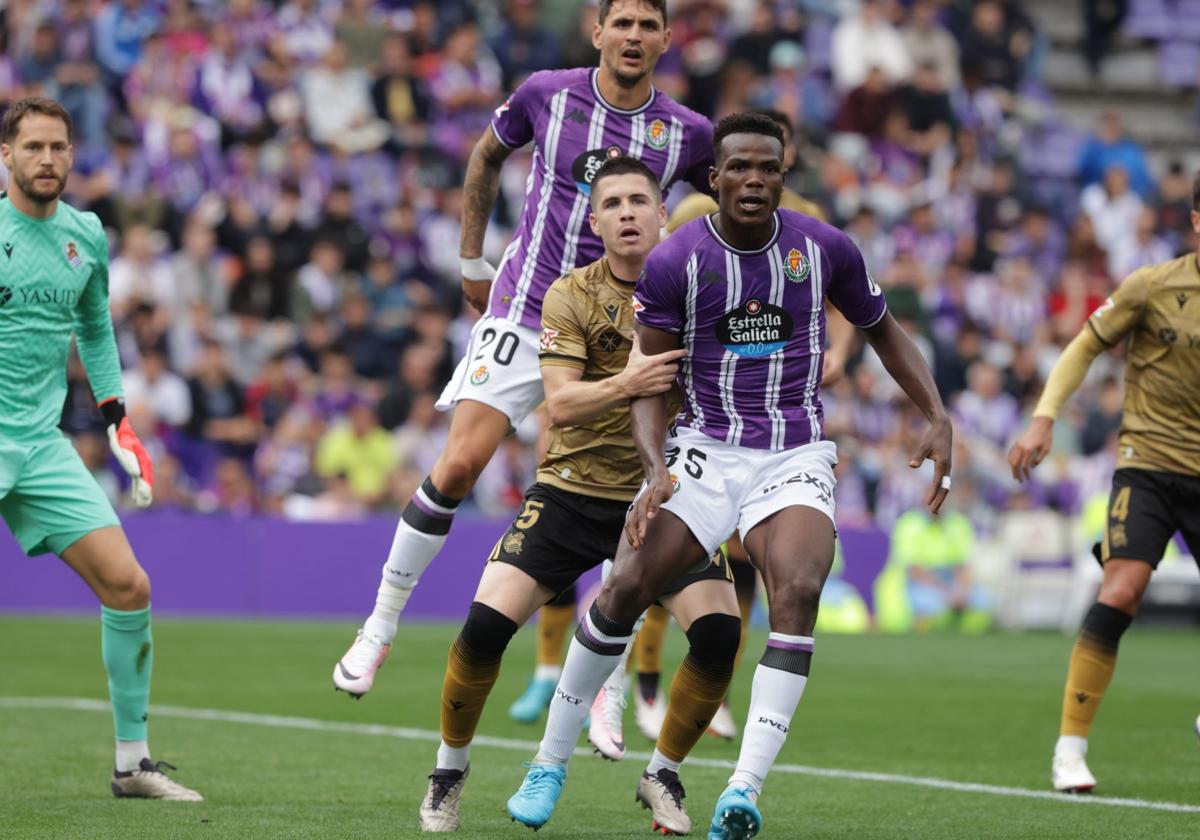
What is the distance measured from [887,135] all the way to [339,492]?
373 inches

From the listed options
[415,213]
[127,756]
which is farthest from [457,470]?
[415,213]

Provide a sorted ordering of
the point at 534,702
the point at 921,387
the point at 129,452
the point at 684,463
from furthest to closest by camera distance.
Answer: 1. the point at 534,702
2. the point at 129,452
3. the point at 921,387
4. the point at 684,463

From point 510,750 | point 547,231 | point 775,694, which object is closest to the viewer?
point 775,694

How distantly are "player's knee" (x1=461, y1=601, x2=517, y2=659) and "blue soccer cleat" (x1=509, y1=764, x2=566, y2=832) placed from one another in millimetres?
485

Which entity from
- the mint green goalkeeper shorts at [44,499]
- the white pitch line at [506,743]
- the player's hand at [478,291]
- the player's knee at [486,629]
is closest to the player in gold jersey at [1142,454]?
the white pitch line at [506,743]

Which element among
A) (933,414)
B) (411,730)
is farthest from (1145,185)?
(933,414)

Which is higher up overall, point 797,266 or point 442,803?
point 797,266

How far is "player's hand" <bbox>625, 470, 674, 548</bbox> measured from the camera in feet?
22.3

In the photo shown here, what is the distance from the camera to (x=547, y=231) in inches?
332

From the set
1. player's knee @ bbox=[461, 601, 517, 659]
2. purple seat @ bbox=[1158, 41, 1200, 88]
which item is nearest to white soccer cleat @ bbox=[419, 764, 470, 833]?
player's knee @ bbox=[461, 601, 517, 659]

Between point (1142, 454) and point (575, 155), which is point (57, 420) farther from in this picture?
point (1142, 454)

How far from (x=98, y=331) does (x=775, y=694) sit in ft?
11.4

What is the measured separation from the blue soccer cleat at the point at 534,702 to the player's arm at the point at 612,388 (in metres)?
3.98

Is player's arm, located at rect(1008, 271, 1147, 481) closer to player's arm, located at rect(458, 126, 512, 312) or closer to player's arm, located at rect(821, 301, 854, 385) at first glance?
player's arm, located at rect(821, 301, 854, 385)
